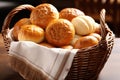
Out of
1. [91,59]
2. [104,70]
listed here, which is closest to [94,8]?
[104,70]

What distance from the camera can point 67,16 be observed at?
3.14ft

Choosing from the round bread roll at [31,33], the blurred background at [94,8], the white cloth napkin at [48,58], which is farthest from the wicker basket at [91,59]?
the blurred background at [94,8]

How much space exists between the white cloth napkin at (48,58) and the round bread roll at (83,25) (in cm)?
13

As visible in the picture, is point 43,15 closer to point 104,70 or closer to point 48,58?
point 48,58

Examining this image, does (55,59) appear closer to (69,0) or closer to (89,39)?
(89,39)

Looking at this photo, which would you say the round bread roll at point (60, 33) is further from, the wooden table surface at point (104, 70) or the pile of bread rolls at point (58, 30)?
the wooden table surface at point (104, 70)

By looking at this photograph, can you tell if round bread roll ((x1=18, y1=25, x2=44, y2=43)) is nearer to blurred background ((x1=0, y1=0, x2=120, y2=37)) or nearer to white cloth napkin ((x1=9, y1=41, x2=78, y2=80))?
white cloth napkin ((x1=9, y1=41, x2=78, y2=80))

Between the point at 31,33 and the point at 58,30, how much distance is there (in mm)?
86

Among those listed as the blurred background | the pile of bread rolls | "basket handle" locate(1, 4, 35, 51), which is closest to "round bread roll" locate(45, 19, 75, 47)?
the pile of bread rolls

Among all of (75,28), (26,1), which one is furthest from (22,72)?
(26,1)

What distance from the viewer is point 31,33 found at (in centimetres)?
88

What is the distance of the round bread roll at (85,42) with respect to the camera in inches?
33.1

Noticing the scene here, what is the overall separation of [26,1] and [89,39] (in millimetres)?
1956

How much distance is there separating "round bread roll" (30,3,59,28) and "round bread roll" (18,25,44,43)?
0.03m
